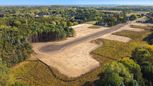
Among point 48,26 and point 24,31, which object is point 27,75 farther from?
point 48,26

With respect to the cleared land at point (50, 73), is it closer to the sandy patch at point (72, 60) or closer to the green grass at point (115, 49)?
the green grass at point (115, 49)

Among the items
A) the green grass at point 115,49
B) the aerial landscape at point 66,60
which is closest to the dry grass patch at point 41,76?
the aerial landscape at point 66,60

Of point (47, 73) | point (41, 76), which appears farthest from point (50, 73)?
point (41, 76)

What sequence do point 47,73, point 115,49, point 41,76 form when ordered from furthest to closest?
point 115,49 → point 47,73 → point 41,76

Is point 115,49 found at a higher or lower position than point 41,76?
higher

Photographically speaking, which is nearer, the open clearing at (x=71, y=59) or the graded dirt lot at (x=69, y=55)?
the open clearing at (x=71, y=59)

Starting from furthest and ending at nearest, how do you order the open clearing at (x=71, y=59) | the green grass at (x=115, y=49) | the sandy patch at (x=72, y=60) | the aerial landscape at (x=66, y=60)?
1. the green grass at (x=115, y=49)
2. the open clearing at (x=71, y=59)
3. the sandy patch at (x=72, y=60)
4. the aerial landscape at (x=66, y=60)

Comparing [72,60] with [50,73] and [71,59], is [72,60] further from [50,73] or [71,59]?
[50,73]

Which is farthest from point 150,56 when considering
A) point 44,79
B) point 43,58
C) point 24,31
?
point 24,31

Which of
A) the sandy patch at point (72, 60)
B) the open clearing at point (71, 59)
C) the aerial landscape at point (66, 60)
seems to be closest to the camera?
the aerial landscape at point (66, 60)
